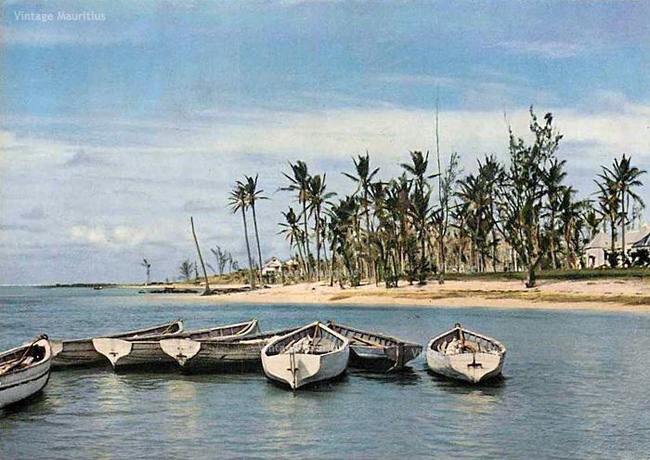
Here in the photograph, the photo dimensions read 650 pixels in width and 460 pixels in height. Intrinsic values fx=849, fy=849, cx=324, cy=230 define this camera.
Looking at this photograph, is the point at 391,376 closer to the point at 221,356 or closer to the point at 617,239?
the point at 221,356

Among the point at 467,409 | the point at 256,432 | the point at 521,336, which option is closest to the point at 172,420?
the point at 256,432

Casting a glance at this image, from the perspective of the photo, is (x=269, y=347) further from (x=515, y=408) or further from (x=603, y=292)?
(x=603, y=292)

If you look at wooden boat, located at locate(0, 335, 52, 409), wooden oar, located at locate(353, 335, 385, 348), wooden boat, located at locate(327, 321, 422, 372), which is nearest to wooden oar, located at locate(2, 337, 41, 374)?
wooden boat, located at locate(0, 335, 52, 409)

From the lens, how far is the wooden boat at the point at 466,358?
23781mm

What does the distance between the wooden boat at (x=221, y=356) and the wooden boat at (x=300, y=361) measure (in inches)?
53.0

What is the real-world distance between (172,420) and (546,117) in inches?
2239

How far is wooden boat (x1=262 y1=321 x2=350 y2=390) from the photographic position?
22688 mm

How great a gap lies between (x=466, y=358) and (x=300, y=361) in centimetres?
480

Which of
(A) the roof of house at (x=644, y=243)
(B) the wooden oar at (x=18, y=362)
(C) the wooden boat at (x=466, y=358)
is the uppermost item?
(A) the roof of house at (x=644, y=243)

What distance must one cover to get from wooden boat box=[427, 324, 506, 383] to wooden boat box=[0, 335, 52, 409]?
11109mm

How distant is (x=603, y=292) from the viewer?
5731cm

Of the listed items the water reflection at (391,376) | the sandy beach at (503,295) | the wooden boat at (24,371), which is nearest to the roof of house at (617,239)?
the sandy beach at (503,295)

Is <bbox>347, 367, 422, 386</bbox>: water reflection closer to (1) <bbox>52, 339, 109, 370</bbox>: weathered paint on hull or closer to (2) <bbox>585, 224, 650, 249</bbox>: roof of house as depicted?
(1) <bbox>52, 339, 109, 370</bbox>: weathered paint on hull

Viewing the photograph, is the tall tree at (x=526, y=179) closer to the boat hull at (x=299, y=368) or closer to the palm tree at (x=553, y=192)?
the palm tree at (x=553, y=192)
